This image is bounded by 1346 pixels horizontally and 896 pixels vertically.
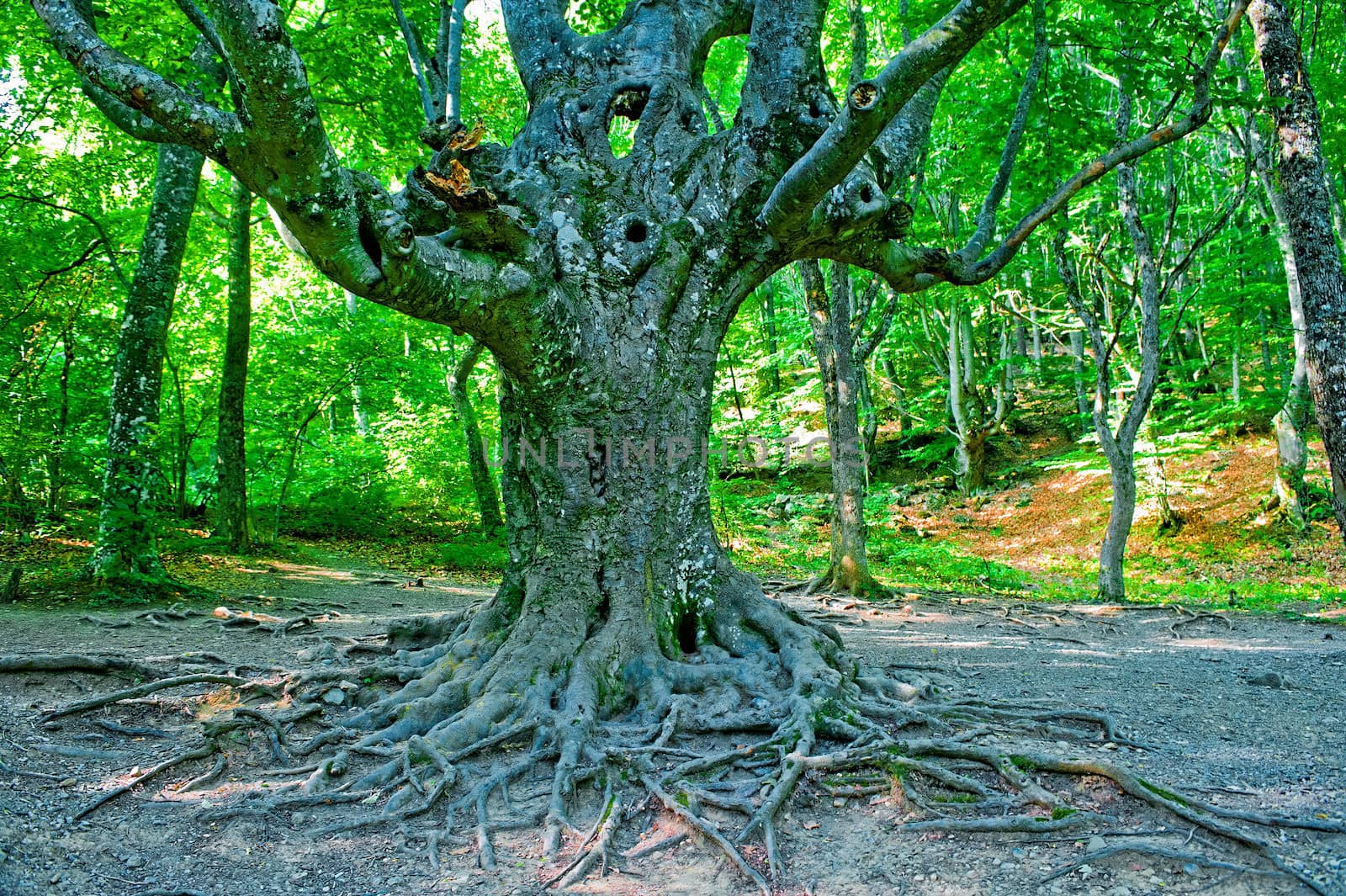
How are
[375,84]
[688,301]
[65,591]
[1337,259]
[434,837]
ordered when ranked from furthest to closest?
[375,84], [65,591], [1337,259], [688,301], [434,837]

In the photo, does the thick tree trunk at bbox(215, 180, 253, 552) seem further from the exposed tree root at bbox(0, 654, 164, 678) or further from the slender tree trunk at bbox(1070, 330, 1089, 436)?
the slender tree trunk at bbox(1070, 330, 1089, 436)

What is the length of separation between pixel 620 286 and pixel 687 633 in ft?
7.02

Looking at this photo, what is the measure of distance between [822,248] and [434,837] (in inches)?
152

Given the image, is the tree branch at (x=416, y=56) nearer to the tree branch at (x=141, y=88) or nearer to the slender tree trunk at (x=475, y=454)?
the tree branch at (x=141, y=88)

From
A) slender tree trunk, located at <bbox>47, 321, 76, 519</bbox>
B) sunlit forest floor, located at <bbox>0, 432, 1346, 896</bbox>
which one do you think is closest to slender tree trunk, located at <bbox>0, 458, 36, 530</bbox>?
slender tree trunk, located at <bbox>47, 321, 76, 519</bbox>

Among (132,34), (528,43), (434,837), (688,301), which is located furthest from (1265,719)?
(132,34)

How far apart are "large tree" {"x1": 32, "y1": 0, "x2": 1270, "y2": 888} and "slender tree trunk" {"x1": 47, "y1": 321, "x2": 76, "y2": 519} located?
5122 millimetres

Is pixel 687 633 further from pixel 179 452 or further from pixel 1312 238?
pixel 179 452

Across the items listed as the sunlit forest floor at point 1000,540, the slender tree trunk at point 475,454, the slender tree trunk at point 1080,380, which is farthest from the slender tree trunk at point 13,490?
the slender tree trunk at point 1080,380

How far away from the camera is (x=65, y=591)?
7.75 metres

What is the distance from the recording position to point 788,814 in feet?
10.9

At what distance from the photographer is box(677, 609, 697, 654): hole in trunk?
4.89 meters

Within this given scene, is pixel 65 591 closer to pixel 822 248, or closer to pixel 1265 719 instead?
pixel 822 248

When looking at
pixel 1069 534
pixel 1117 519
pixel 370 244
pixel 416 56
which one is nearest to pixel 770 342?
pixel 1069 534
